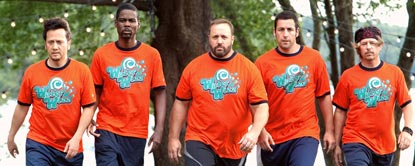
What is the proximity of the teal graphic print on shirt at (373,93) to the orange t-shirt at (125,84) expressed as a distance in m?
1.86

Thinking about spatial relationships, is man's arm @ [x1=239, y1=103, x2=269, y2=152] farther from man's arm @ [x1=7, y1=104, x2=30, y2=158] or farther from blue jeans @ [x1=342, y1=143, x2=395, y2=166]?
man's arm @ [x1=7, y1=104, x2=30, y2=158]

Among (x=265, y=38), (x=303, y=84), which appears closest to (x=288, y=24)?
(x=303, y=84)

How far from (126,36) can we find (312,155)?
1.98 metres

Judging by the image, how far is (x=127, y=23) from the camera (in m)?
9.39

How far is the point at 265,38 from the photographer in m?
21.5

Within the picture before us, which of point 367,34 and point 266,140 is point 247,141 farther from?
point 367,34

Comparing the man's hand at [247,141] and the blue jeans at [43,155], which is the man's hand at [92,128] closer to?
the blue jeans at [43,155]

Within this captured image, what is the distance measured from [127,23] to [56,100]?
0.99 meters

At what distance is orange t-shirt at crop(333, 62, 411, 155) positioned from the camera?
31.0 ft

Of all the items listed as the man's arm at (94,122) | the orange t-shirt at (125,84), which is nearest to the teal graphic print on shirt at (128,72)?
the orange t-shirt at (125,84)

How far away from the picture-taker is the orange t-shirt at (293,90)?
30.2ft

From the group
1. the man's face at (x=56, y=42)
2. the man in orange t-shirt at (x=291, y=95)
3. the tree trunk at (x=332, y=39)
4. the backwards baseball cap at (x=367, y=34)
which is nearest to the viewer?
the man's face at (x=56, y=42)

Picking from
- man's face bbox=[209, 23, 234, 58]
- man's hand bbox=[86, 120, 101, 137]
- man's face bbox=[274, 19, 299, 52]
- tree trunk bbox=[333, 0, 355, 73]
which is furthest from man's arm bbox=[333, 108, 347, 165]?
tree trunk bbox=[333, 0, 355, 73]

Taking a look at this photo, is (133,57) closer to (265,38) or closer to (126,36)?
(126,36)
